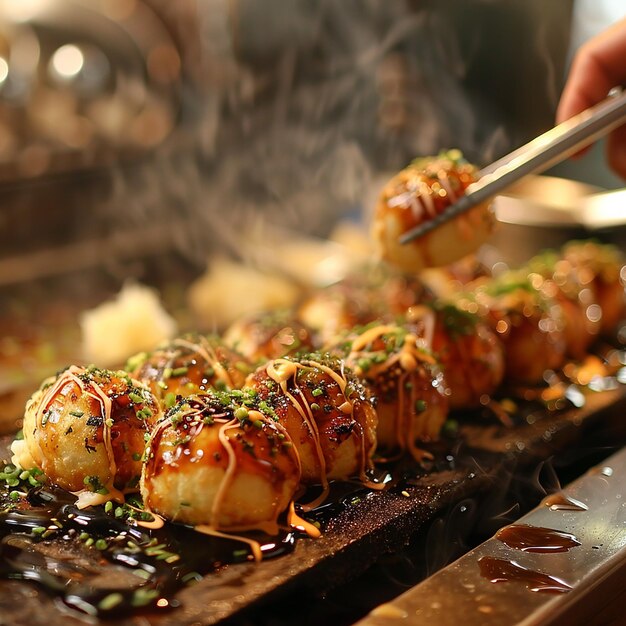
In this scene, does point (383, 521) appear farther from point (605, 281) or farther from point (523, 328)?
point (605, 281)

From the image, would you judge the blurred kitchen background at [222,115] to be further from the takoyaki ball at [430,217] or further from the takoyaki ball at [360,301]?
the takoyaki ball at [430,217]

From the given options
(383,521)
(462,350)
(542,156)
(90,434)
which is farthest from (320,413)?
(542,156)

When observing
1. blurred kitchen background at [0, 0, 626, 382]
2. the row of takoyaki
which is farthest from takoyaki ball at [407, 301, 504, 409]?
blurred kitchen background at [0, 0, 626, 382]

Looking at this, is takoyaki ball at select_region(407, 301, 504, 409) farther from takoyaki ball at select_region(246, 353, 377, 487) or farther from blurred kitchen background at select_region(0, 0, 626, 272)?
blurred kitchen background at select_region(0, 0, 626, 272)

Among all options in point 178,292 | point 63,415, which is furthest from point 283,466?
point 178,292

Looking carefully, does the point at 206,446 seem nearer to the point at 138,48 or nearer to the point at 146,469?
the point at 146,469

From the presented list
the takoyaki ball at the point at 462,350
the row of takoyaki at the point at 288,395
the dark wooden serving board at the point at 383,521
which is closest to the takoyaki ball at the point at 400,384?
the row of takoyaki at the point at 288,395
